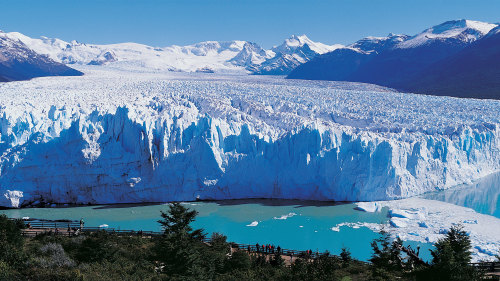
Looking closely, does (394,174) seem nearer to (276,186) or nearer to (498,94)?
(276,186)

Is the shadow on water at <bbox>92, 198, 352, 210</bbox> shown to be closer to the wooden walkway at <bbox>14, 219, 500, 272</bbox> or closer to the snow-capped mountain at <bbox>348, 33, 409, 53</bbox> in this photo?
the wooden walkway at <bbox>14, 219, 500, 272</bbox>

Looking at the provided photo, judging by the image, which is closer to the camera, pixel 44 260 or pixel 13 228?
pixel 44 260

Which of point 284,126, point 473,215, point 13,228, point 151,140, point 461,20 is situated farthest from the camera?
point 461,20

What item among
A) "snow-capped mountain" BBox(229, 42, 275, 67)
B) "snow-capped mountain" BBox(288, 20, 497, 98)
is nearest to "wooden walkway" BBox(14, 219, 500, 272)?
"snow-capped mountain" BBox(288, 20, 497, 98)

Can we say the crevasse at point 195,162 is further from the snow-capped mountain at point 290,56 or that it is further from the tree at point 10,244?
the snow-capped mountain at point 290,56

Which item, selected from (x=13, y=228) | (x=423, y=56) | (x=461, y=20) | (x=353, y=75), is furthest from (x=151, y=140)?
(x=461, y=20)
